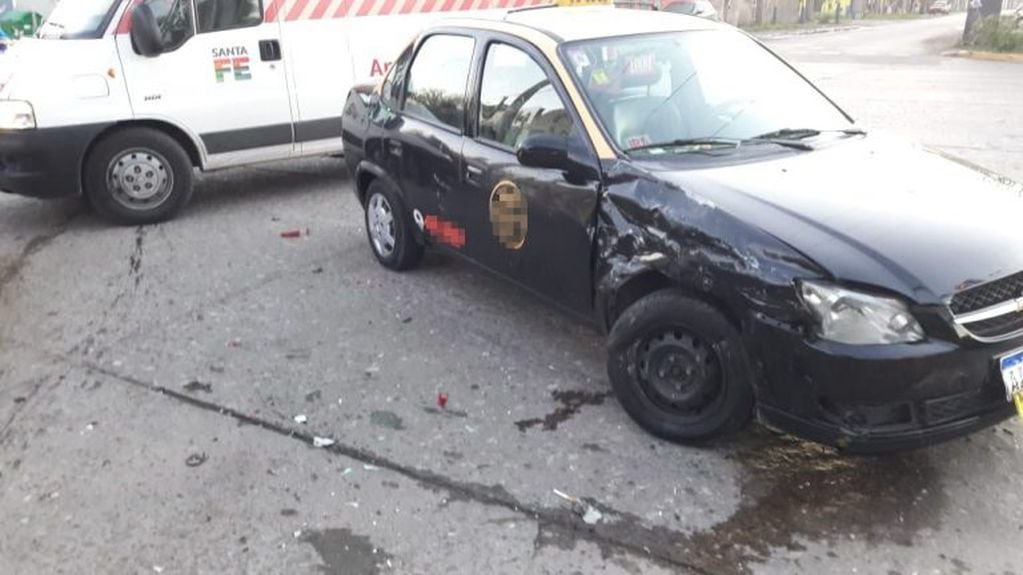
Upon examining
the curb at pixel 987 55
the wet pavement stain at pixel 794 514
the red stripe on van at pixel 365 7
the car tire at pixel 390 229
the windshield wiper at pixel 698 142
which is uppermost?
the red stripe on van at pixel 365 7

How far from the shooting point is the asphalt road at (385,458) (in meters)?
3.02

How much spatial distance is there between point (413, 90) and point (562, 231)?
178 centimetres

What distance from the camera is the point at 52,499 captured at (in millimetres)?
3355

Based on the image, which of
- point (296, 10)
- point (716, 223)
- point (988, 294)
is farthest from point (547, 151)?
point (296, 10)

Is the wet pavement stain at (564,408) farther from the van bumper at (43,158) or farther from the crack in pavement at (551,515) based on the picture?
the van bumper at (43,158)

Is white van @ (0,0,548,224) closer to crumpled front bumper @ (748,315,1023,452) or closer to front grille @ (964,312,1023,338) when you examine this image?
crumpled front bumper @ (748,315,1023,452)

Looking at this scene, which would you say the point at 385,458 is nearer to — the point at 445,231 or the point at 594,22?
the point at 445,231

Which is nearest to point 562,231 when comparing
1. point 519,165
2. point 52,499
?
point 519,165

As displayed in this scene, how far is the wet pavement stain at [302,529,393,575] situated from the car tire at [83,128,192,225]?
4687 mm

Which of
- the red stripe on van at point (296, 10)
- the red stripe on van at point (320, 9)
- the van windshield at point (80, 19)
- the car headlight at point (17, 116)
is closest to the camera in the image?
the car headlight at point (17, 116)

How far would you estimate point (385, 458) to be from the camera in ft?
11.8

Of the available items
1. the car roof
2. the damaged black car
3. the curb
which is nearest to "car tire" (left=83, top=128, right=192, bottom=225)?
the damaged black car

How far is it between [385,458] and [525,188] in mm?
1427

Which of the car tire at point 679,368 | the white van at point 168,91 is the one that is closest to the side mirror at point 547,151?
the car tire at point 679,368
